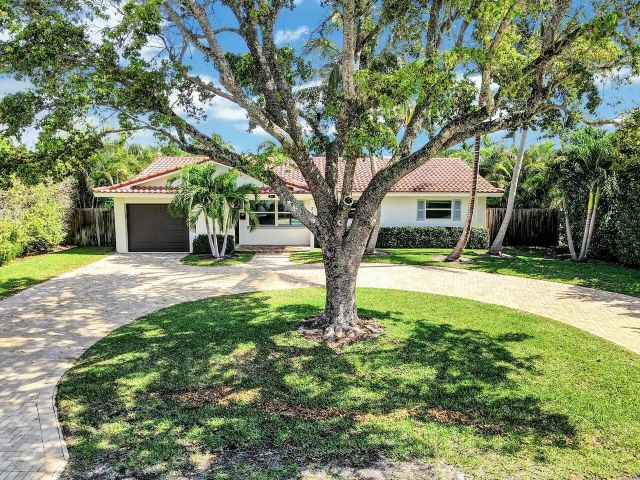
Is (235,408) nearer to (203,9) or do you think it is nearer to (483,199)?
(203,9)

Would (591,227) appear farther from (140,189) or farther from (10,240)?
(10,240)

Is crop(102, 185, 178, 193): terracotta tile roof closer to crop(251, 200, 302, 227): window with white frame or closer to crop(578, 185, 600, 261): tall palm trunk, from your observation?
crop(251, 200, 302, 227): window with white frame

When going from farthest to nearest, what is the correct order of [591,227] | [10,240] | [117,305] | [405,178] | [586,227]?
[405,178] < [10,240] < [586,227] < [591,227] < [117,305]

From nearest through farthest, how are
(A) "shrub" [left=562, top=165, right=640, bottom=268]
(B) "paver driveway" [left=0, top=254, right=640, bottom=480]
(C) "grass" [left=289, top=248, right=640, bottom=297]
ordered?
(B) "paver driveway" [left=0, top=254, right=640, bottom=480]
(C) "grass" [left=289, top=248, right=640, bottom=297]
(A) "shrub" [left=562, top=165, right=640, bottom=268]

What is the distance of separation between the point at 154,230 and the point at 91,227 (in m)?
4.92

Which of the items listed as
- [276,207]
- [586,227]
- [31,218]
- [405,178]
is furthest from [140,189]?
[586,227]

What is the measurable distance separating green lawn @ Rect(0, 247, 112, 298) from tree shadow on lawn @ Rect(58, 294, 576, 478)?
711 centimetres

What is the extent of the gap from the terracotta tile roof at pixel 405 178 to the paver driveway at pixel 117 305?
387cm

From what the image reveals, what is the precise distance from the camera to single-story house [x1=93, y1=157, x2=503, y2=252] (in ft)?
70.7

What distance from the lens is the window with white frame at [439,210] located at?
2461cm

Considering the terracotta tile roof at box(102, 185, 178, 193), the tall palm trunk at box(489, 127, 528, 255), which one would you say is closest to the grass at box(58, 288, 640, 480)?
the tall palm trunk at box(489, 127, 528, 255)

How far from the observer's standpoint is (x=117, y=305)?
37.0ft

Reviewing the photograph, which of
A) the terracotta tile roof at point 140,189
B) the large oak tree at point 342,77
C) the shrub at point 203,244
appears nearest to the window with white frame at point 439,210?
the shrub at point 203,244

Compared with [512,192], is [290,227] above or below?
below
